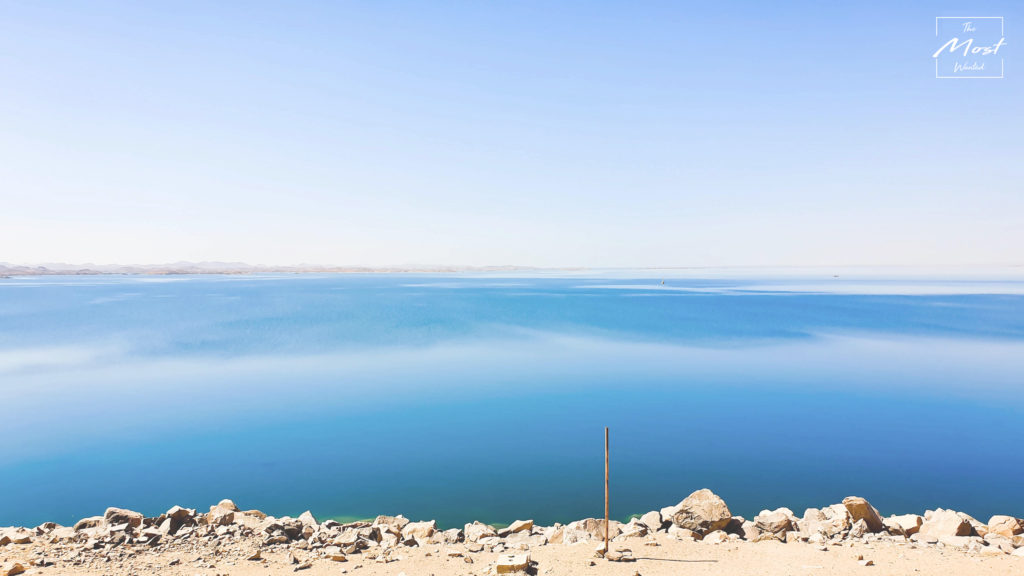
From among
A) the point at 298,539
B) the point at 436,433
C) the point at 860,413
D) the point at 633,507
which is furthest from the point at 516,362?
the point at 298,539

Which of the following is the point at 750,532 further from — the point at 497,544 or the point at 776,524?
the point at 497,544

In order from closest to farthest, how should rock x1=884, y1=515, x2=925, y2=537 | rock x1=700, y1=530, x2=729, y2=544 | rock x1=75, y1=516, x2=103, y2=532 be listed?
rock x1=700, y1=530, x2=729, y2=544 → rock x1=884, y1=515, x2=925, y2=537 → rock x1=75, y1=516, x2=103, y2=532

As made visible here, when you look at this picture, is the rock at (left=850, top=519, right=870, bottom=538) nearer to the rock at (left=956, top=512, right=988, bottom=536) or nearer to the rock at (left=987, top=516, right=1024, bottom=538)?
the rock at (left=956, top=512, right=988, bottom=536)

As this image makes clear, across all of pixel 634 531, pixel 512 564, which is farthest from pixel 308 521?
pixel 634 531

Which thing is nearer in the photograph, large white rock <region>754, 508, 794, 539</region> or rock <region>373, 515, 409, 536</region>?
large white rock <region>754, 508, 794, 539</region>

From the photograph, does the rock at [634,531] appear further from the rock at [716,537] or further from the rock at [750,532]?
the rock at [750,532]

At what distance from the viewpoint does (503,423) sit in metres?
15.8

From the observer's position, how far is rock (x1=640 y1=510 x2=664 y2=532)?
316 inches

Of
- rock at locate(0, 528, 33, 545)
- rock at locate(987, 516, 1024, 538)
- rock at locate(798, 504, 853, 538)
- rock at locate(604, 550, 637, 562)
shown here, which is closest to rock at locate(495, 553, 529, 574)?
rock at locate(604, 550, 637, 562)

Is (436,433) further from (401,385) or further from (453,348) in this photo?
(453,348)

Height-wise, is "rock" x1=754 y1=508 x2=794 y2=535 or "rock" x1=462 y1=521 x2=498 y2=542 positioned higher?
"rock" x1=754 y1=508 x2=794 y2=535

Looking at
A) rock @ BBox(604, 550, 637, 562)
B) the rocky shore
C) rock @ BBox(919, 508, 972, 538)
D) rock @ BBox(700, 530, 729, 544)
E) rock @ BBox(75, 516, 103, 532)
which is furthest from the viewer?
rock @ BBox(75, 516, 103, 532)

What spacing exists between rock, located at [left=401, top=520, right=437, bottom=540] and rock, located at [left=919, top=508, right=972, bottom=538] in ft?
22.2

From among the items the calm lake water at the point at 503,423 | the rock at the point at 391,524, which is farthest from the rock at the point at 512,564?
the calm lake water at the point at 503,423
